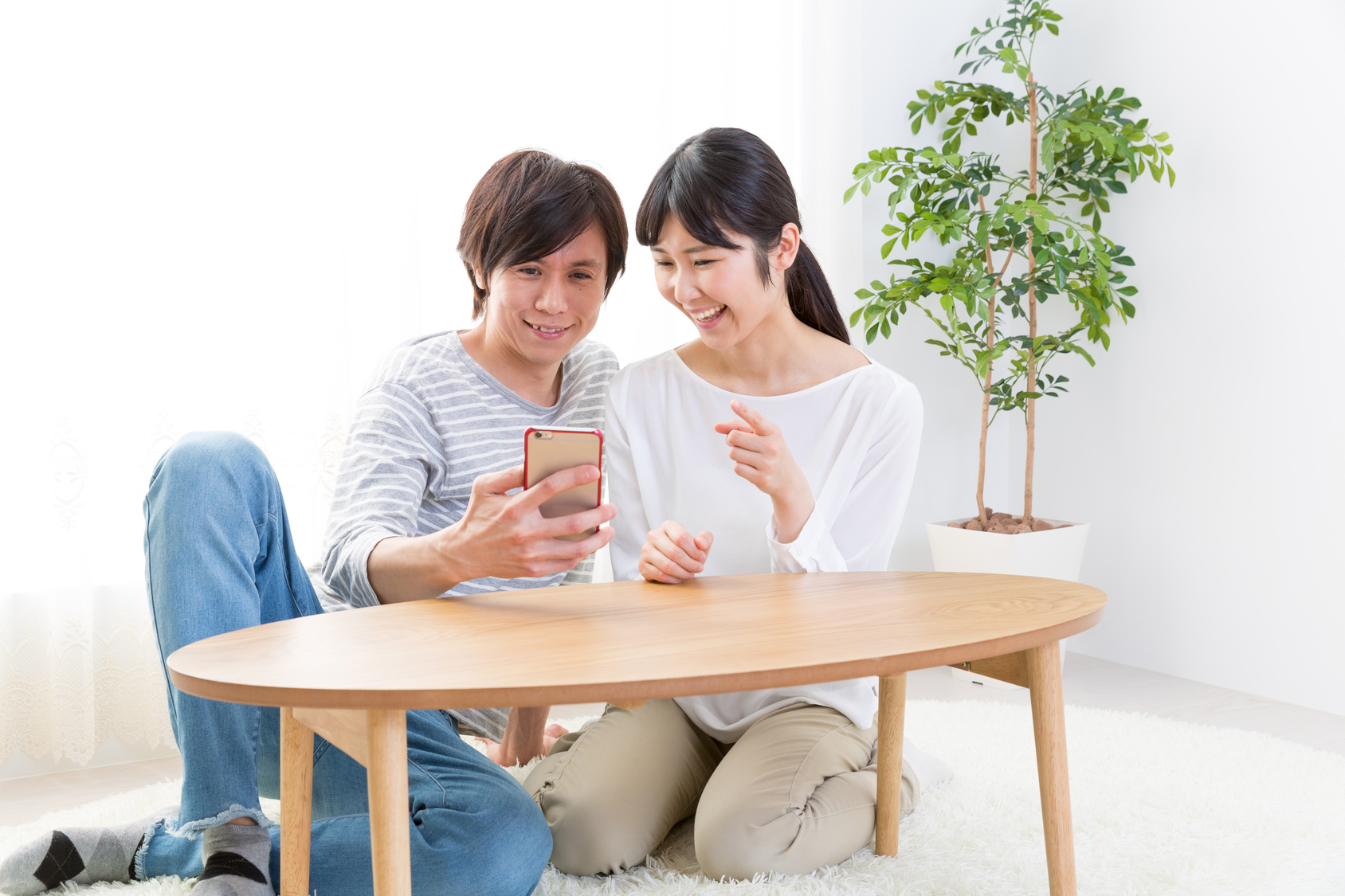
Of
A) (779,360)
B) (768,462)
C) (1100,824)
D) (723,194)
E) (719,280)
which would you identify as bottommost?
(1100,824)

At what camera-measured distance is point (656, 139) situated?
8.83 feet

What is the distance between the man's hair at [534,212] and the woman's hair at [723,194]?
74 millimetres

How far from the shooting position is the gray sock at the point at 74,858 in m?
1.28

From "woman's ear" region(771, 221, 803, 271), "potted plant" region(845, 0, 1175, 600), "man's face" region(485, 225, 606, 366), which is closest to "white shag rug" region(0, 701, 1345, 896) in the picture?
"potted plant" region(845, 0, 1175, 600)

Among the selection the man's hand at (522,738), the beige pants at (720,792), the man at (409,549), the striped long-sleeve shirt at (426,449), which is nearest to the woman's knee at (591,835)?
the beige pants at (720,792)

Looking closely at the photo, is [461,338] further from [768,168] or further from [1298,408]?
[1298,408]

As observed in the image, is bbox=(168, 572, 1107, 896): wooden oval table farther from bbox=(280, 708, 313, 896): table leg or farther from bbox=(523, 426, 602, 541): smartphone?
bbox=(523, 426, 602, 541): smartphone

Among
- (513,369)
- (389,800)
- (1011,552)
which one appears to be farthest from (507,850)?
(1011,552)

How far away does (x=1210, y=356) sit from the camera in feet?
8.61

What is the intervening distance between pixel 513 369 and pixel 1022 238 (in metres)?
1.58

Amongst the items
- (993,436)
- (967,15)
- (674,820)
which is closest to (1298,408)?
(993,436)

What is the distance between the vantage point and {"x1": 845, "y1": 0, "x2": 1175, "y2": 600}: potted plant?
2.58 metres

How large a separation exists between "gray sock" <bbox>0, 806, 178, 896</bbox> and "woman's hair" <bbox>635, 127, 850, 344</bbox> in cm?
104

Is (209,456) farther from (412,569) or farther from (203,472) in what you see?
(412,569)
